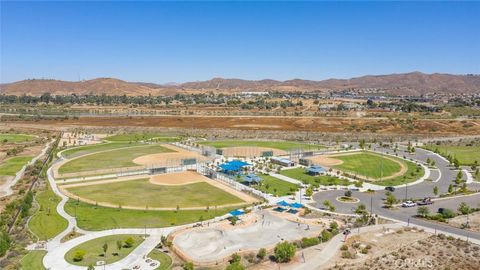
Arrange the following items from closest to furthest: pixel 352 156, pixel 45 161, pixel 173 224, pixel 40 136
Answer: pixel 173 224 < pixel 45 161 < pixel 352 156 < pixel 40 136

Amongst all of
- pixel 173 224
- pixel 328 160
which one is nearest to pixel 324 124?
pixel 328 160

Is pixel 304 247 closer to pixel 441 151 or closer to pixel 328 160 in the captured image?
pixel 328 160

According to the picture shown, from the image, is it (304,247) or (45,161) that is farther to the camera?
(45,161)

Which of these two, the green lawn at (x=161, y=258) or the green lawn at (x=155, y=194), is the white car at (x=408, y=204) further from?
the green lawn at (x=161, y=258)

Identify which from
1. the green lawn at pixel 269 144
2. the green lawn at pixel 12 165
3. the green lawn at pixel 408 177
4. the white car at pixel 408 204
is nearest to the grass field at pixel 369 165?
the green lawn at pixel 408 177

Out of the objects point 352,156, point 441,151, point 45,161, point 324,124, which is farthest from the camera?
point 324,124

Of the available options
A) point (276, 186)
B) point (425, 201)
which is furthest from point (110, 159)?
point (425, 201)
